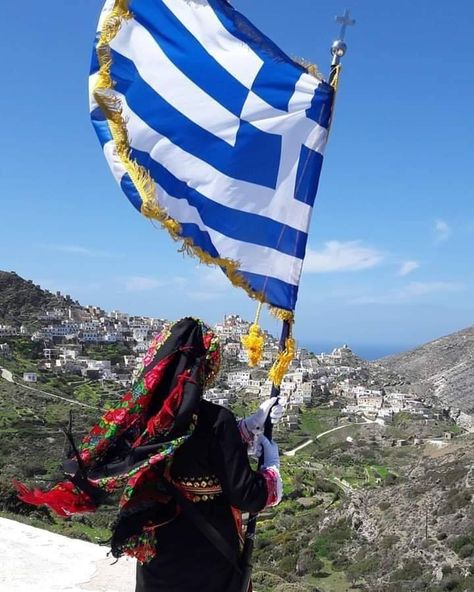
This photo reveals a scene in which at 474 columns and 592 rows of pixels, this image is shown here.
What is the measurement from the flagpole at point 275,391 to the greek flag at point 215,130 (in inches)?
3.7

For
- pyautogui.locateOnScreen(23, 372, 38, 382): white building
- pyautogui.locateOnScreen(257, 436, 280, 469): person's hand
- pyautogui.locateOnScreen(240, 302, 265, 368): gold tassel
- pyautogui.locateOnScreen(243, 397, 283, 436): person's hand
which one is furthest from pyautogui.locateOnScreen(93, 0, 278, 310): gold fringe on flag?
pyautogui.locateOnScreen(23, 372, 38, 382): white building

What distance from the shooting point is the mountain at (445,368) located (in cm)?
8769

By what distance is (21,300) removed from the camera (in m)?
93.6

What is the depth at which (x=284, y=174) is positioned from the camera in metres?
3.01

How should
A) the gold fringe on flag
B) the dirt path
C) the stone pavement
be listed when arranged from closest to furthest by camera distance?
the gold fringe on flag → the stone pavement → the dirt path

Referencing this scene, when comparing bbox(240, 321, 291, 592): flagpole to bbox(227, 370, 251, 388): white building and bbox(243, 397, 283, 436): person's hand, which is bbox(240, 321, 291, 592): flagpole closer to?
bbox(243, 397, 283, 436): person's hand

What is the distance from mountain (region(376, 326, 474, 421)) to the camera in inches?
3452

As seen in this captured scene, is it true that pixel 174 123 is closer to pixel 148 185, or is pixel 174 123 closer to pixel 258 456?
pixel 148 185

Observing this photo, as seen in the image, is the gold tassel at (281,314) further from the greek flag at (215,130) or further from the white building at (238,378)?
the white building at (238,378)

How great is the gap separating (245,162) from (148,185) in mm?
466

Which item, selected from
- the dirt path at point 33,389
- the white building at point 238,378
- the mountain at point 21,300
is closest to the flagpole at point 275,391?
the dirt path at point 33,389

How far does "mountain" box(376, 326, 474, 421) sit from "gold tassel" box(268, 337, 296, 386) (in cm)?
7984

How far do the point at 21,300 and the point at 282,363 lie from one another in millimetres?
96026

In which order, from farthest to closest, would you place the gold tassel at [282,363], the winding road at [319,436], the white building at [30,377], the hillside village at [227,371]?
the hillside village at [227,371] < the white building at [30,377] < the winding road at [319,436] < the gold tassel at [282,363]
